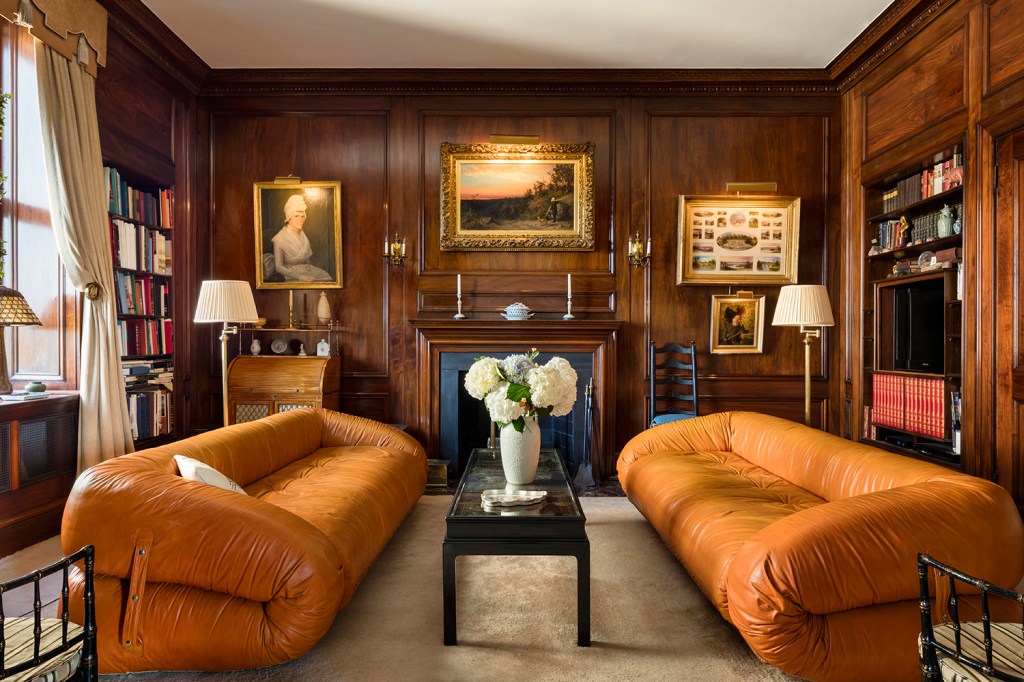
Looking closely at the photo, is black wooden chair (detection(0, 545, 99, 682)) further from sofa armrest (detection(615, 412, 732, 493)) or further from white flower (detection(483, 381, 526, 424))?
sofa armrest (detection(615, 412, 732, 493))

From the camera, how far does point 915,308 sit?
434 centimetres

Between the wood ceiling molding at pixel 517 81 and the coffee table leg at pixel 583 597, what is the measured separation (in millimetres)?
3985

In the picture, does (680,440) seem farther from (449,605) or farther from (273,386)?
(273,386)

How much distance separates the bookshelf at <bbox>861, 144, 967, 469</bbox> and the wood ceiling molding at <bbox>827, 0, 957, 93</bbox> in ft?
2.86

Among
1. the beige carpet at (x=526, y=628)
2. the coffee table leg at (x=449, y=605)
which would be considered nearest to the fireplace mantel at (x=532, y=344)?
the beige carpet at (x=526, y=628)

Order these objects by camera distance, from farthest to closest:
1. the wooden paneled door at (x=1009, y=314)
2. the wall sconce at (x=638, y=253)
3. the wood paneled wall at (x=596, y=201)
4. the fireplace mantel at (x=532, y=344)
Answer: the wood paneled wall at (x=596, y=201) → the wall sconce at (x=638, y=253) → the fireplace mantel at (x=532, y=344) → the wooden paneled door at (x=1009, y=314)

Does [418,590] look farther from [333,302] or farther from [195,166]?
[195,166]

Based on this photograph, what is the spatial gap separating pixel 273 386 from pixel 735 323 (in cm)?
365

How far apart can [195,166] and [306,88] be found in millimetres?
1092

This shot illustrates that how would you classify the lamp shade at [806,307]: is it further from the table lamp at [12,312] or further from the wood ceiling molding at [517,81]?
the table lamp at [12,312]

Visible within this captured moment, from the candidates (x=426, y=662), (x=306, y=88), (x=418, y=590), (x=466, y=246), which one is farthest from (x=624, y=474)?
(x=306, y=88)

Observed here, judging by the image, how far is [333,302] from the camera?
5.17 m

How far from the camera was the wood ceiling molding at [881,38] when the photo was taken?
4016 mm

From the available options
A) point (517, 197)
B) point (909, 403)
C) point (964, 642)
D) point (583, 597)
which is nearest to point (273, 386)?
point (517, 197)
